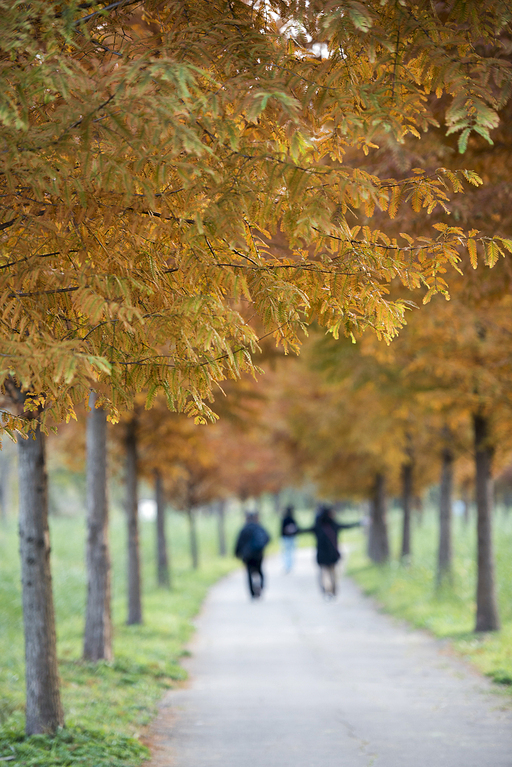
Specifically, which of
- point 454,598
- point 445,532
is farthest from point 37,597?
point 445,532

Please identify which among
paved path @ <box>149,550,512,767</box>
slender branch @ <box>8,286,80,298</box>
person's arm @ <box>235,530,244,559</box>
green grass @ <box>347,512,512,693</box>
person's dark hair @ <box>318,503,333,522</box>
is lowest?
green grass @ <box>347,512,512,693</box>

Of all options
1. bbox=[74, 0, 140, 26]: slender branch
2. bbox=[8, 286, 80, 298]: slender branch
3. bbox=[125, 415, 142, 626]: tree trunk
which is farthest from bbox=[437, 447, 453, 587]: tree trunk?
bbox=[8, 286, 80, 298]: slender branch

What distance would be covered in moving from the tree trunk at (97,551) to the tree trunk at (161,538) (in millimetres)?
7982

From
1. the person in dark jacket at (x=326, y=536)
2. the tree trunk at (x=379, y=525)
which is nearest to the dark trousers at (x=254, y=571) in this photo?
the person in dark jacket at (x=326, y=536)

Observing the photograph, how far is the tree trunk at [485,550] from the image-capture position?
1184cm

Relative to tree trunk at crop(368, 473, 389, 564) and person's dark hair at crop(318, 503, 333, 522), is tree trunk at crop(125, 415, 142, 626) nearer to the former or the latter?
person's dark hair at crop(318, 503, 333, 522)

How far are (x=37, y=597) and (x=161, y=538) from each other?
13.4 metres

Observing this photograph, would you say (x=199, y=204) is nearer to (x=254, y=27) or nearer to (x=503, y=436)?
(x=254, y=27)

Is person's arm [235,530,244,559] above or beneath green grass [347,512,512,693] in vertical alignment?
above

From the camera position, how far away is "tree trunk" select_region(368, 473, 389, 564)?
24562 millimetres

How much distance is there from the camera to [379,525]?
2502 cm

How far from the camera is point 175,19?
163 inches

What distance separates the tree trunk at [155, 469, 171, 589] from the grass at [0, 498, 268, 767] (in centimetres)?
39

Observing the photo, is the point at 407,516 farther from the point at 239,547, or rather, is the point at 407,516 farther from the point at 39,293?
the point at 39,293
